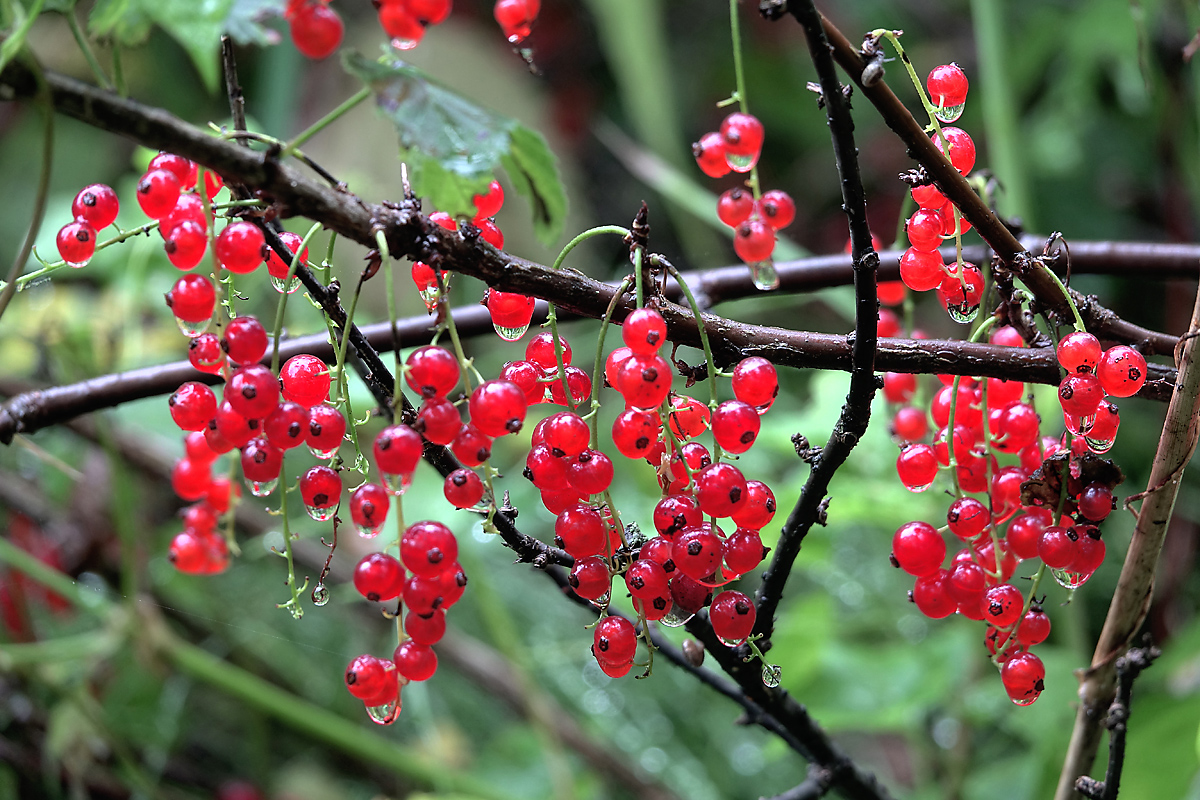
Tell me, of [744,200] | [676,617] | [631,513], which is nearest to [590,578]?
[676,617]

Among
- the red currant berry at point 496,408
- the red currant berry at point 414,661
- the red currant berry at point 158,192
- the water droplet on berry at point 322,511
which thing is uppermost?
the red currant berry at point 158,192

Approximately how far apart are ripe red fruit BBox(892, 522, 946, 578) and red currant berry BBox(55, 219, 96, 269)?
316 mm

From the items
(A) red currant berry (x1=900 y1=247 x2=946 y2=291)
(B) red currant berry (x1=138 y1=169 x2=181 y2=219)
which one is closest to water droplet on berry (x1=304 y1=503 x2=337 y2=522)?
(B) red currant berry (x1=138 y1=169 x2=181 y2=219)

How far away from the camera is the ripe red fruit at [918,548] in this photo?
0.36 metres

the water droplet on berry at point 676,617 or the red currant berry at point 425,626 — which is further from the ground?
the water droplet on berry at point 676,617

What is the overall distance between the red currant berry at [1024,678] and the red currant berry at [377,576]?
0.23 m

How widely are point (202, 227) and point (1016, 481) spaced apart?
32cm

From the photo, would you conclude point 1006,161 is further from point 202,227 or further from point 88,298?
point 88,298

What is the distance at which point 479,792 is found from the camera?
0.91 meters

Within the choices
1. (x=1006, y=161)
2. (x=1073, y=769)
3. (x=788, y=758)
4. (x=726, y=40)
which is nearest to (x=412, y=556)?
(x=1073, y=769)

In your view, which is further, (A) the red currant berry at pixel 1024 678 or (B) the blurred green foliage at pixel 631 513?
(B) the blurred green foliage at pixel 631 513

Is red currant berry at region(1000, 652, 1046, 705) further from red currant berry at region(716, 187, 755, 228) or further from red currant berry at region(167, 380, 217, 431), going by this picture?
red currant berry at region(167, 380, 217, 431)

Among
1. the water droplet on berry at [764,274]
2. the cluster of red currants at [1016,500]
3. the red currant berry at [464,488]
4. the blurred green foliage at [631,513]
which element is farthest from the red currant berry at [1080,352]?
the blurred green foliage at [631,513]

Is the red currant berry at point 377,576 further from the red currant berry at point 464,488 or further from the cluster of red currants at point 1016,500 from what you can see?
the cluster of red currants at point 1016,500
